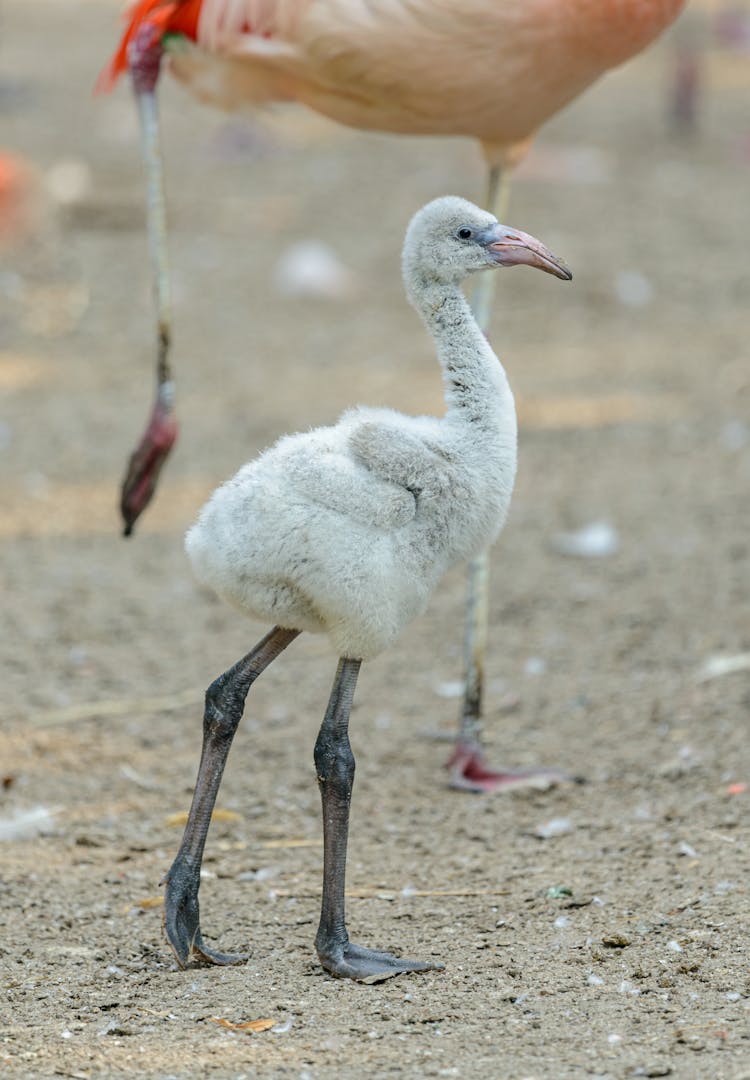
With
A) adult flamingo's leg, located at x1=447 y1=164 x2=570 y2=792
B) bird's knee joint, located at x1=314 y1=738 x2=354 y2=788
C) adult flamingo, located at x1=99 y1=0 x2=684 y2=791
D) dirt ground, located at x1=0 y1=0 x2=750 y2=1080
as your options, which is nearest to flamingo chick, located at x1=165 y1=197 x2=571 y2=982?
bird's knee joint, located at x1=314 y1=738 x2=354 y2=788

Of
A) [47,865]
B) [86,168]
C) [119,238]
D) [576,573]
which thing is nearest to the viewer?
[47,865]

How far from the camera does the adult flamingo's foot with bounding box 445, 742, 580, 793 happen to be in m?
4.00

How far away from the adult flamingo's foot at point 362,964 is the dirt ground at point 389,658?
1.2 inches

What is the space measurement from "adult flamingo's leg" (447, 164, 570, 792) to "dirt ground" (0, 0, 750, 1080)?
0.06 metres

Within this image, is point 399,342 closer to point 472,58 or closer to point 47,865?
point 472,58

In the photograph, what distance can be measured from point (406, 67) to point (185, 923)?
198 centimetres

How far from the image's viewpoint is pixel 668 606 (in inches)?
195

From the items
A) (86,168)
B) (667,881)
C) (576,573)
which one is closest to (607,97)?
(86,168)

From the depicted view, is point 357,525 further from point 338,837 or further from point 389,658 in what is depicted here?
point 389,658

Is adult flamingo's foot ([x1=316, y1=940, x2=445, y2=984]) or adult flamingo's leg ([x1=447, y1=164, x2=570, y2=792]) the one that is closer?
adult flamingo's foot ([x1=316, y1=940, x2=445, y2=984])

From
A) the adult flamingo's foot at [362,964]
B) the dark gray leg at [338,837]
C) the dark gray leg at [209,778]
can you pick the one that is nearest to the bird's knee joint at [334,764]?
the dark gray leg at [338,837]

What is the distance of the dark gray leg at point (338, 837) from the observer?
117 inches

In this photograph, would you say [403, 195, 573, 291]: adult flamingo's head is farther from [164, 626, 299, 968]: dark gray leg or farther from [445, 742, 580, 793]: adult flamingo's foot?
[445, 742, 580, 793]: adult flamingo's foot

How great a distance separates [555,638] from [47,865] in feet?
5.97
